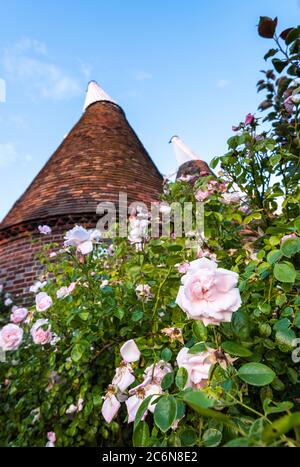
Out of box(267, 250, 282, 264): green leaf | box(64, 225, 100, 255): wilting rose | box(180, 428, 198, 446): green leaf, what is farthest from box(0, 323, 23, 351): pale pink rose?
box(267, 250, 282, 264): green leaf

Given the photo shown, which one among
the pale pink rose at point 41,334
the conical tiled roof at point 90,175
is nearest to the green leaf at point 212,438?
the pale pink rose at point 41,334

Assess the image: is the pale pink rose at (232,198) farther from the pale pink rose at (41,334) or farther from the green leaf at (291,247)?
the pale pink rose at (41,334)

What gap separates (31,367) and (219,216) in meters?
1.58

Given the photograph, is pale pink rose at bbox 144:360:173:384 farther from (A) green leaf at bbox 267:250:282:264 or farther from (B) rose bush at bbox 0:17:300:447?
(A) green leaf at bbox 267:250:282:264

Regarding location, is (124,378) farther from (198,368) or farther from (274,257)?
(274,257)

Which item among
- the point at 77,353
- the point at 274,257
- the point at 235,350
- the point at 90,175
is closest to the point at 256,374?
the point at 235,350

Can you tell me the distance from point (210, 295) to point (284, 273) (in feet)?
0.98

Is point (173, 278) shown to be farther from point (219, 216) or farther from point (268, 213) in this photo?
point (268, 213)

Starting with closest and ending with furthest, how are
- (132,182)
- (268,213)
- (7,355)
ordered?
(268,213)
(7,355)
(132,182)

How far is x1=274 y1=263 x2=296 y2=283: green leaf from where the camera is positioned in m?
0.96

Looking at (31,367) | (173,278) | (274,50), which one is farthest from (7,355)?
(274,50)

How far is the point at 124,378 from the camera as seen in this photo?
45.4 inches

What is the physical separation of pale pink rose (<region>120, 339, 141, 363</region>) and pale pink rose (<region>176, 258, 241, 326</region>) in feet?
1.35
